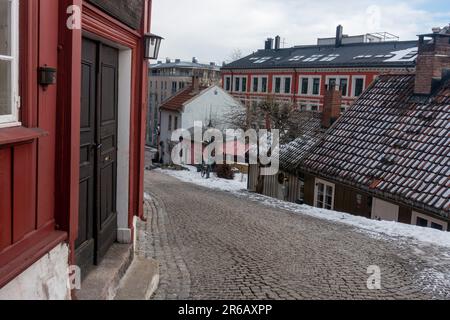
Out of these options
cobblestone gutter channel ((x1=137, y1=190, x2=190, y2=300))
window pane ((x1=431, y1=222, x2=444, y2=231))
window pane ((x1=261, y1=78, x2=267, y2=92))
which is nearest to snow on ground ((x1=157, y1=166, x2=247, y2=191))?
window pane ((x1=431, y1=222, x2=444, y2=231))

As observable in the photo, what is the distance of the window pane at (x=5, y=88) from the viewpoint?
3031mm

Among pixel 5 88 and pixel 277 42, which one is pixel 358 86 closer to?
pixel 277 42

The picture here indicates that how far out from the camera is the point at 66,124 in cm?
369

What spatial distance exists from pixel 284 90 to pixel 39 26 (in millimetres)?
49149

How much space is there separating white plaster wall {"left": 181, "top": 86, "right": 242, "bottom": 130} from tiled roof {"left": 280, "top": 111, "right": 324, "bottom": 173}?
1772 cm

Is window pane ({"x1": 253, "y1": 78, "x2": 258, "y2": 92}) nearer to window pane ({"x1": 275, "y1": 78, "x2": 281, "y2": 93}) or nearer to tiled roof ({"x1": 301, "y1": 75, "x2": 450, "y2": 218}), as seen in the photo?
window pane ({"x1": 275, "y1": 78, "x2": 281, "y2": 93})

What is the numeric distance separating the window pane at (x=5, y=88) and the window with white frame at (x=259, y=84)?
5128cm

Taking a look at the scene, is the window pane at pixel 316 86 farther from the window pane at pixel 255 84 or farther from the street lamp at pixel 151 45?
the street lamp at pixel 151 45

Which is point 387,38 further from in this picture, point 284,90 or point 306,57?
point 284,90

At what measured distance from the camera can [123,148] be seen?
19.9ft

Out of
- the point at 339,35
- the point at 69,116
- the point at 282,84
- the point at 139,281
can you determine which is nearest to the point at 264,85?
the point at 282,84

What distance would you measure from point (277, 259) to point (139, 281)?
7.89 ft

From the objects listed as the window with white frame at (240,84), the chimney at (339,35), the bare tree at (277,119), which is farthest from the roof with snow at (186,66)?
the bare tree at (277,119)

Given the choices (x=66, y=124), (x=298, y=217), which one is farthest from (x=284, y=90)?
(x=66, y=124)
